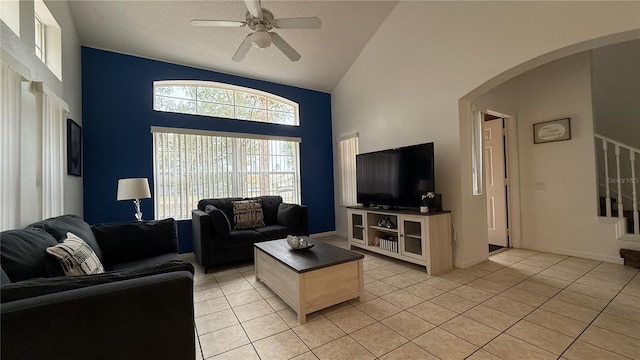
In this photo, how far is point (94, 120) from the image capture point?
3.41 meters

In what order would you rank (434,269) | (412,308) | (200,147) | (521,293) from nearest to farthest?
1. (412,308)
2. (521,293)
3. (434,269)
4. (200,147)

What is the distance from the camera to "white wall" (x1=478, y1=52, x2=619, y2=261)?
10.9ft

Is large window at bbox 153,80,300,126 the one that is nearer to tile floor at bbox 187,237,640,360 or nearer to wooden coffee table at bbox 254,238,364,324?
tile floor at bbox 187,237,640,360

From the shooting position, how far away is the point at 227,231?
10.7 ft

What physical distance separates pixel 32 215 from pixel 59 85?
1431 millimetres

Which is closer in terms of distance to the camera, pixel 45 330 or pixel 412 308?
pixel 45 330

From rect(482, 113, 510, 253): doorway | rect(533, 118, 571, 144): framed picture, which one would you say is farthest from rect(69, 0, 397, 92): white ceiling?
rect(533, 118, 571, 144): framed picture

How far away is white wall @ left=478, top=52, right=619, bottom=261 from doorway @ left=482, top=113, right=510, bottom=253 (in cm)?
22

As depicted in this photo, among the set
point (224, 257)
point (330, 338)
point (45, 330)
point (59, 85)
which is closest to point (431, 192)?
point (330, 338)

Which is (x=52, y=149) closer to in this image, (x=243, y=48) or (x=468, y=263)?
(x=243, y=48)

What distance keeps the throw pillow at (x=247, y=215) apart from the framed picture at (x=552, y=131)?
4.41 metres

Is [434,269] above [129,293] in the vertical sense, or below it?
below

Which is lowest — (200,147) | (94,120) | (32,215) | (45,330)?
(45,330)

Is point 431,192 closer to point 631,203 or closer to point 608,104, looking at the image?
point 631,203
